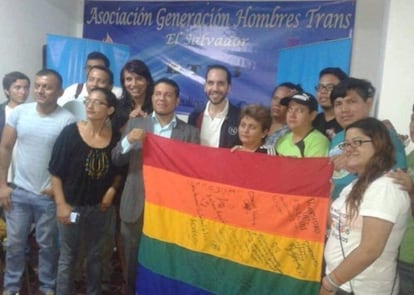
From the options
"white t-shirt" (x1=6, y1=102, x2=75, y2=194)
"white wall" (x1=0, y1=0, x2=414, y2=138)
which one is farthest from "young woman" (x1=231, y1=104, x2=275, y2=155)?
"white t-shirt" (x1=6, y1=102, x2=75, y2=194)

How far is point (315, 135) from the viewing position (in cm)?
251

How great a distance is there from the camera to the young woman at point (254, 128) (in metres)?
2.54

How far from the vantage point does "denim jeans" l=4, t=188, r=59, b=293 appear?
9.45 ft

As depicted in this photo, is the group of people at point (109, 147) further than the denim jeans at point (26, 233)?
No

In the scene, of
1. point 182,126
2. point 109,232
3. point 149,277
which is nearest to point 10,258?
point 109,232

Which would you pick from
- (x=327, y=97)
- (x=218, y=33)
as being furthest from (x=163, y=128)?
(x=218, y=33)

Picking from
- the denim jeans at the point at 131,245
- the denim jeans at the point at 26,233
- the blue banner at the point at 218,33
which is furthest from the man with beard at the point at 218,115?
the blue banner at the point at 218,33

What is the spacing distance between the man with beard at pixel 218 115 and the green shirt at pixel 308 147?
0.39 m

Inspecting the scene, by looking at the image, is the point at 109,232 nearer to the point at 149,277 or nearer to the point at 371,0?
the point at 149,277

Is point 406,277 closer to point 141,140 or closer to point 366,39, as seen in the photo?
point 141,140

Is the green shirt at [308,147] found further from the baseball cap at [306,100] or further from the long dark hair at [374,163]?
the long dark hair at [374,163]

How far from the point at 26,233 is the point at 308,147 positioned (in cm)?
181

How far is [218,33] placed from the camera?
4801 millimetres
